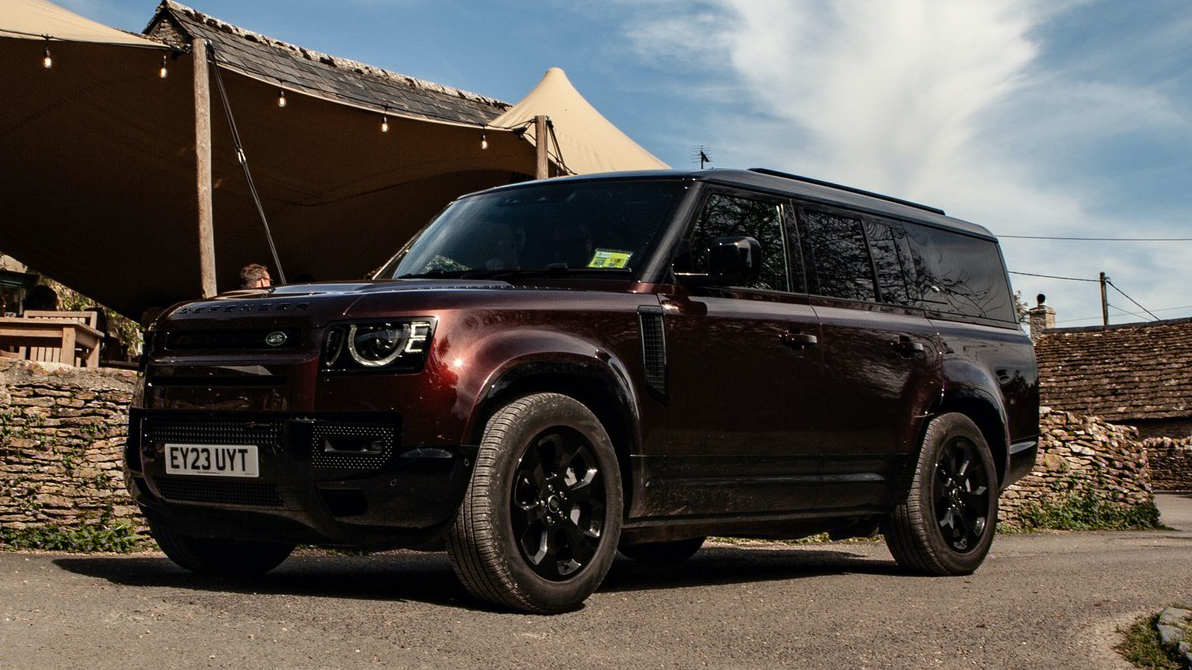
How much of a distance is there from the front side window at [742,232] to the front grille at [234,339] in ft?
6.14

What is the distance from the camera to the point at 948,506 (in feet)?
25.8

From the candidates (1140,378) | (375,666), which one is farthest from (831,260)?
(1140,378)

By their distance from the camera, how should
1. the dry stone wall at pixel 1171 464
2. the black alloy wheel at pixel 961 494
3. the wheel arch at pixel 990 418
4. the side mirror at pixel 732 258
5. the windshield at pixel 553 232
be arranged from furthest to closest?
1. the dry stone wall at pixel 1171 464
2. the wheel arch at pixel 990 418
3. the black alloy wheel at pixel 961 494
4. the windshield at pixel 553 232
5. the side mirror at pixel 732 258

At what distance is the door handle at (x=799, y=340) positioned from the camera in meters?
6.56

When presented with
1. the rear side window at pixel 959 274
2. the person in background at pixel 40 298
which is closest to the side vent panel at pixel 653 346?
the rear side window at pixel 959 274

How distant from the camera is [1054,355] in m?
46.8

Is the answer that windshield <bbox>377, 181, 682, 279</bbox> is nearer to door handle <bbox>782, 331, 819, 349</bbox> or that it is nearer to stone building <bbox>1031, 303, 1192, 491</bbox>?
door handle <bbox>782, 331, 819, 349</bbox>

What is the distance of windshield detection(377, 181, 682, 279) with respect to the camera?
6113 millimetres

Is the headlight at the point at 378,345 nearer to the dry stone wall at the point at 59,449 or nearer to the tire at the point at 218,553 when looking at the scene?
the tire at the point at 218,553

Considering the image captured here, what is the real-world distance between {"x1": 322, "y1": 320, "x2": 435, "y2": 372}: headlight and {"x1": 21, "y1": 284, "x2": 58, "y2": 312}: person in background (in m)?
14.3

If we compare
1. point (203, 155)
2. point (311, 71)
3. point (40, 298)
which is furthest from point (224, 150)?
point (40, 298)

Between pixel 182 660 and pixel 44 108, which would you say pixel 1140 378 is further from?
pixel 182 660

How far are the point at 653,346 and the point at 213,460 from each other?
74.8 inches

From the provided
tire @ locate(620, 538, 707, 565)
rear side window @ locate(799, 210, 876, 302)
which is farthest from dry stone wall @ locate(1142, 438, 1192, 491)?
rear side window @ locate(799, 210, 876, 302)
